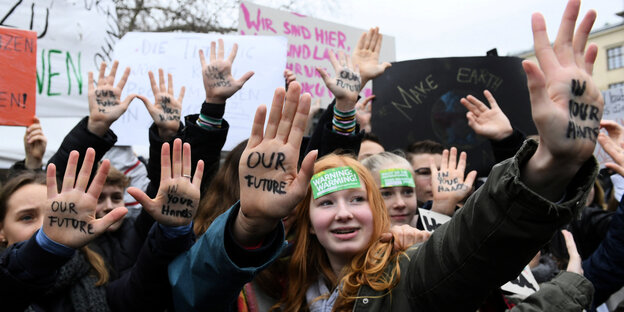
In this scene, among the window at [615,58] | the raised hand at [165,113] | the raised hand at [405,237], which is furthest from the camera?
the window at [615,58]

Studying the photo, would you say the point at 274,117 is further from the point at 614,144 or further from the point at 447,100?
the point at 447,100

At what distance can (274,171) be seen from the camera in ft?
4.59

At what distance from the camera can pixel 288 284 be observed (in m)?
1.91

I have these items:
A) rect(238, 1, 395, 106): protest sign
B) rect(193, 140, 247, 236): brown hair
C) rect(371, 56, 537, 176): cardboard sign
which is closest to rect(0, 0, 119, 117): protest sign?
rect(238, 1, 395, 106): protest sign

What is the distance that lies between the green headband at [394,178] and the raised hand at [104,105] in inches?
53.6

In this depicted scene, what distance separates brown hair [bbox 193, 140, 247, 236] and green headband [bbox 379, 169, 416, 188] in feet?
2.54

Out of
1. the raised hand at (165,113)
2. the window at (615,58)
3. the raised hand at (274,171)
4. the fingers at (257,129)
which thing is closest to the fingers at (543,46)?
the raised hand at (274,171)

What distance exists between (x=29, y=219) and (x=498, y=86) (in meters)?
Answer: 2.87

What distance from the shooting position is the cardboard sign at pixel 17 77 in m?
2.93

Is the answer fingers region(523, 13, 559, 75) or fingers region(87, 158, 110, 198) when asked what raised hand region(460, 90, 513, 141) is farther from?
fingers region(87, 158, 110, 198)

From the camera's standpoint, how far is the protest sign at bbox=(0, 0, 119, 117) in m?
3.53

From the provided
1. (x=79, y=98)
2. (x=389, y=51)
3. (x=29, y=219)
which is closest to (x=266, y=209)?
(x=29, y=219)

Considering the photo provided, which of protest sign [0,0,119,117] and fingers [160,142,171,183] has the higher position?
protest sign [0,0,119,117]

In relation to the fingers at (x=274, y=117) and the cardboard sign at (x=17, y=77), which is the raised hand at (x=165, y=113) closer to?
the cardboard sign at (x=17, y=77)
